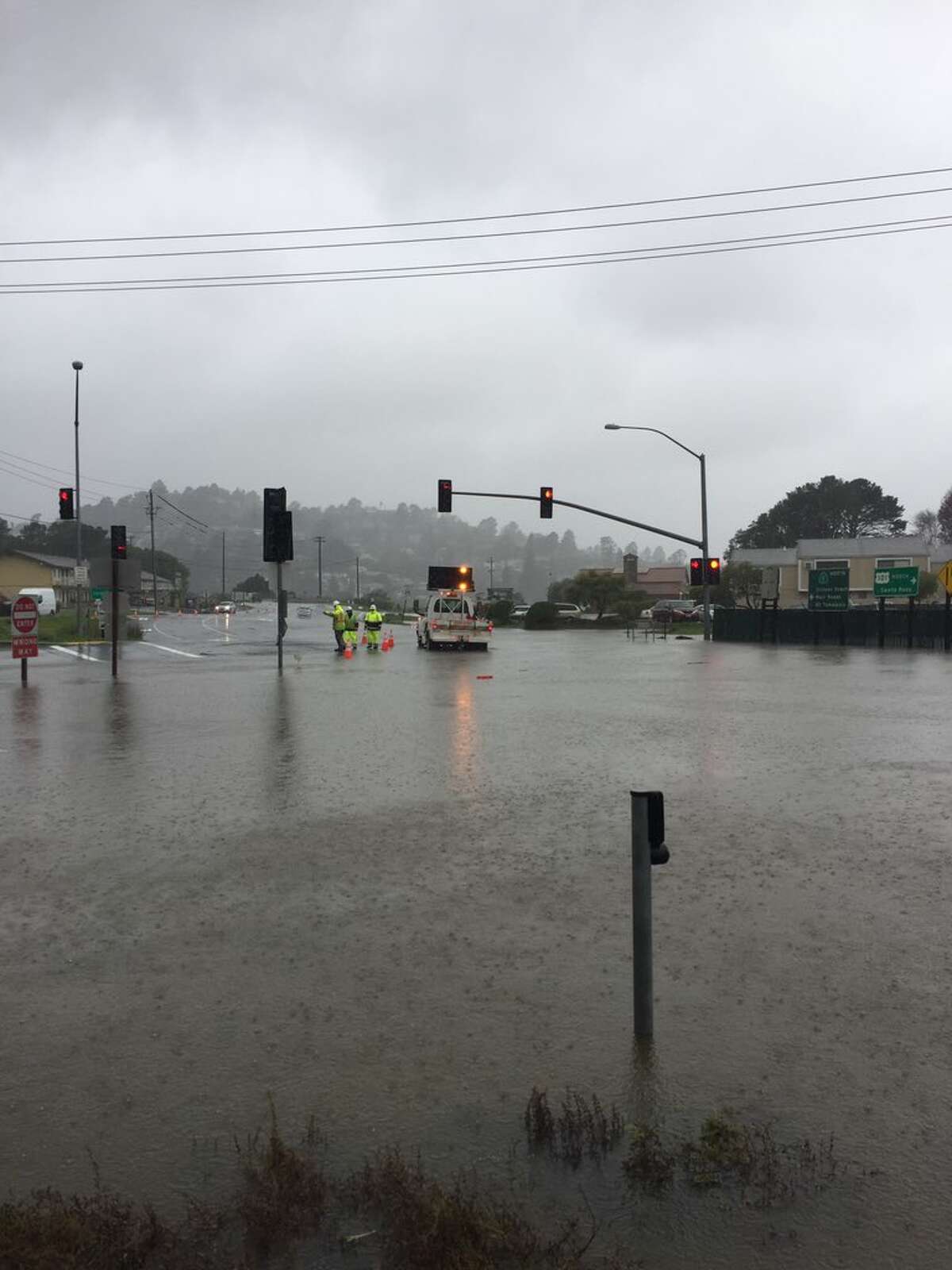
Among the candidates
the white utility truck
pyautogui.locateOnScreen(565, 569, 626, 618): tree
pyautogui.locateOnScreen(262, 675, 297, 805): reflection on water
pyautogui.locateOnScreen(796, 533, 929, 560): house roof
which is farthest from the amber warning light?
pyautogui.locateOnScreen(796, 533, 929, 560): house roof

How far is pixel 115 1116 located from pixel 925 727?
42.8 ft

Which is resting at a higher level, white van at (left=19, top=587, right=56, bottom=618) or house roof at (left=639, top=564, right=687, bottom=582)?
house roof at (left=639, top=564, right=687, bottom=582)

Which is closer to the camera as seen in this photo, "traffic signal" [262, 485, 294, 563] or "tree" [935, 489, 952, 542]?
"traffic signal" [262, 485, 294, 563]

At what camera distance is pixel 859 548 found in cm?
9381

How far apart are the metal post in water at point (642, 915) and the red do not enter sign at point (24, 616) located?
20.1 metres

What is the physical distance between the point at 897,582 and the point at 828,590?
3690 mm

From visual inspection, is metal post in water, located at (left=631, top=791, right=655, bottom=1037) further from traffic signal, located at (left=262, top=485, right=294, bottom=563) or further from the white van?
the white van

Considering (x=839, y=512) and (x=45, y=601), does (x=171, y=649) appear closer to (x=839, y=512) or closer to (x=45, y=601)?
(x=45, y=601)

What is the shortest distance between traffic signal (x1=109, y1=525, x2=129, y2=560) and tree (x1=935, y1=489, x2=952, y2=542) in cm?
13115

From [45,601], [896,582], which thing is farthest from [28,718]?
[45,601]

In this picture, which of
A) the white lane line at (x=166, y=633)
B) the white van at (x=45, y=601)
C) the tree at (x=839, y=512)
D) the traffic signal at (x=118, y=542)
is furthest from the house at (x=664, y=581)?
the traffic signal at (x=118, y=542)

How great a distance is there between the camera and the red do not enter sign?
72.9 ft

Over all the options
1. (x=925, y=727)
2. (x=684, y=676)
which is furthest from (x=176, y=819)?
(x=684, y=676)

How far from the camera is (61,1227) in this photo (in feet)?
10.1
